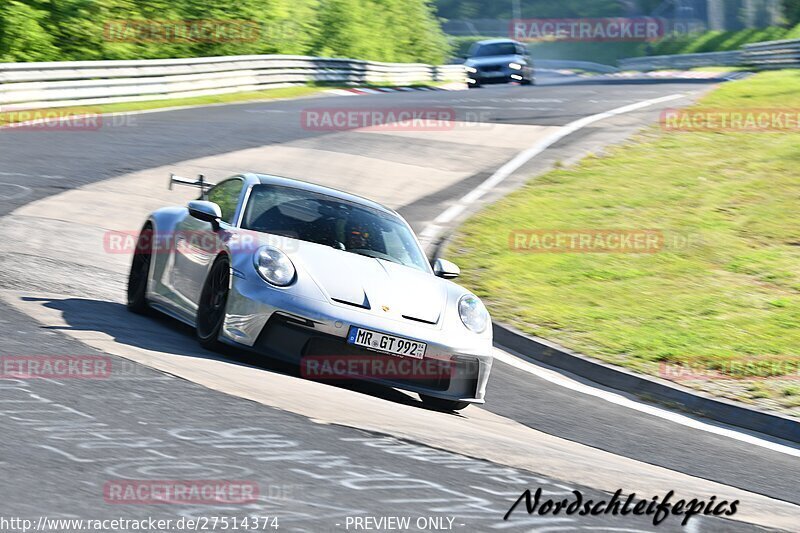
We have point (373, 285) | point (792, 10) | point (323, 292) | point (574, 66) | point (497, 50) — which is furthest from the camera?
point (574, 66)

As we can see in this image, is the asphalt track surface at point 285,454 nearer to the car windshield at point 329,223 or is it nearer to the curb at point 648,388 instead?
the curb at point 648,388

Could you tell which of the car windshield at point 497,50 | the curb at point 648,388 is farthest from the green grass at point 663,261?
the car windshield at point 497,50

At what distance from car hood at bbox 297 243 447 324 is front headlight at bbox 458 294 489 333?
0.14m

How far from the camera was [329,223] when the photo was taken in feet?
26.8

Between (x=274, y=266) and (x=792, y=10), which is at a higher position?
(x=274, y=266)

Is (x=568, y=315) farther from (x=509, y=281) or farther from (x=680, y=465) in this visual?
(x=680, y=465)

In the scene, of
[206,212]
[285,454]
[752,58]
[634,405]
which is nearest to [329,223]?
[206,212]

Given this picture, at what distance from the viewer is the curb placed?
8117 millimetres

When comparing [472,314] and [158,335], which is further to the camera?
[158,335]

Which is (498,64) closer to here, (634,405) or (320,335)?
(634,405)

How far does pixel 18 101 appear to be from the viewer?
22.2 meters

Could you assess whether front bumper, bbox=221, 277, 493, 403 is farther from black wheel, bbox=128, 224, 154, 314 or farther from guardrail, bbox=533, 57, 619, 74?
guardrail, bbox=533, 57, 619, 74

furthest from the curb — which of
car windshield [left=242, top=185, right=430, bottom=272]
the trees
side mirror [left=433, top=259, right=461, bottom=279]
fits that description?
the trees

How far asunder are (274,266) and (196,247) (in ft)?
3.83
